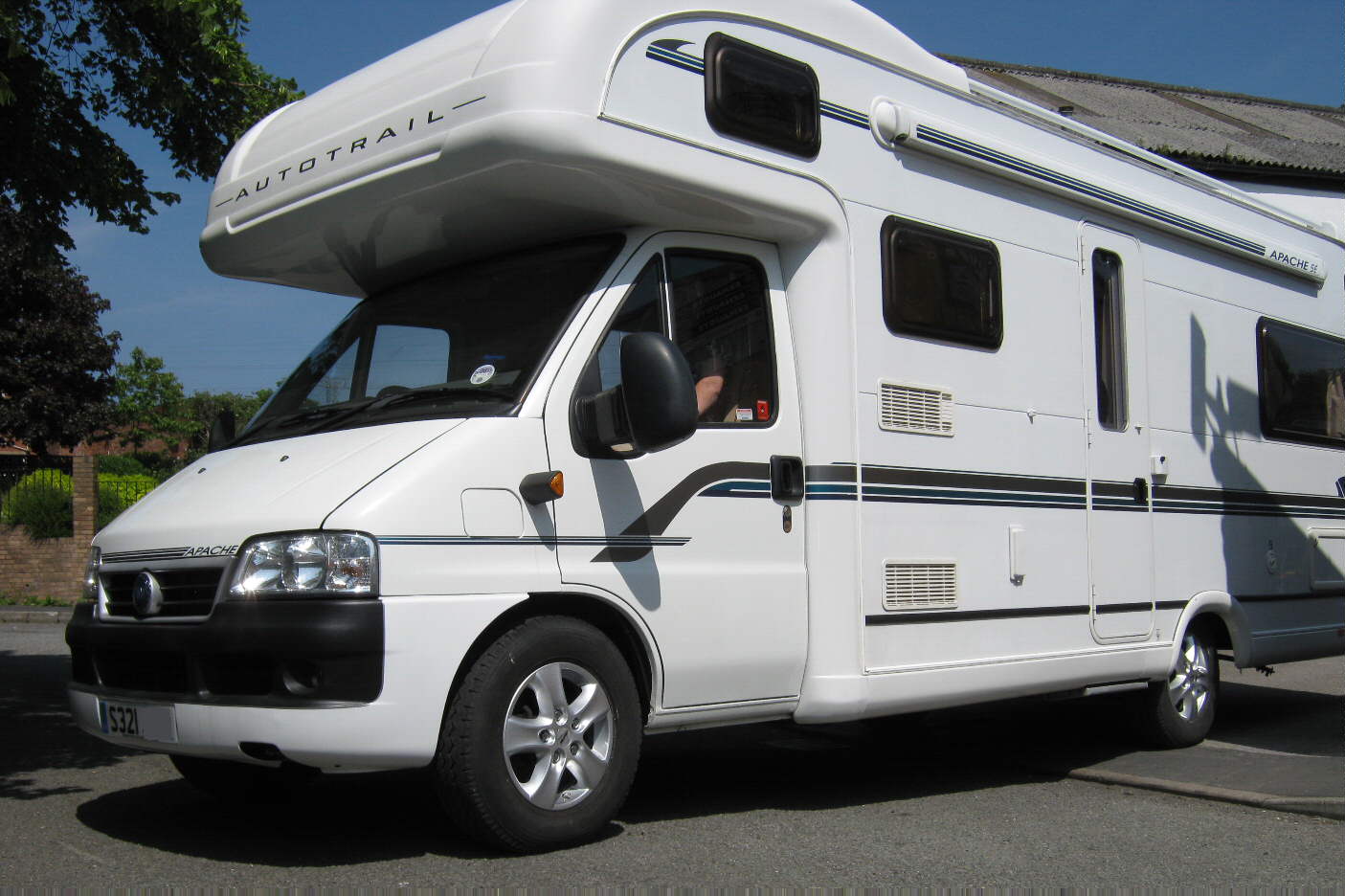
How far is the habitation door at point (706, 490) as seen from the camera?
4977 millimetres

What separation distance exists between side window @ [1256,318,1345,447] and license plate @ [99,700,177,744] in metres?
6.71

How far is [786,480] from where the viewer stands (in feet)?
18.2

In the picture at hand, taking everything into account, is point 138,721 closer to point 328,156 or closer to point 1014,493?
point 328,156

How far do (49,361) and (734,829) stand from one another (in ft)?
98.9

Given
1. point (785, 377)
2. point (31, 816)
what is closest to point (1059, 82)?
point (785, 377)

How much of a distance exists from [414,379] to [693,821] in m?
2.17

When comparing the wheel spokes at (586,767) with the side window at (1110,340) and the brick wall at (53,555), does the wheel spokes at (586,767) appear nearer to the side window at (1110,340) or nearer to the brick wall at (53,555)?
the side window at (1110,340)

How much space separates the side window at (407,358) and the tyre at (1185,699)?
454 centimetres

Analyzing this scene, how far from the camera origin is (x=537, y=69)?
493 centimetres

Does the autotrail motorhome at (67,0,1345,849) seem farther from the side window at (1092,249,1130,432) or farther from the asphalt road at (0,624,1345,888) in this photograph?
the asphalt road at (0,624,1345,888)

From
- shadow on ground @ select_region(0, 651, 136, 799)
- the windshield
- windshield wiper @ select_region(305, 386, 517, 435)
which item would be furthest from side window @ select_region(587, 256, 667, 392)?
shadow on ground @ select_region(0, 651, 136, 799)

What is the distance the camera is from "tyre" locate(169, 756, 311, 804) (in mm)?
5750

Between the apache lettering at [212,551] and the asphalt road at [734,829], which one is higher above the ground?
the apache lettering at [212,551]

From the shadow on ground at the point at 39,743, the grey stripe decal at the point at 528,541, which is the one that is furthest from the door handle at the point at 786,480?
the shadow on ground at the point at 39,743
